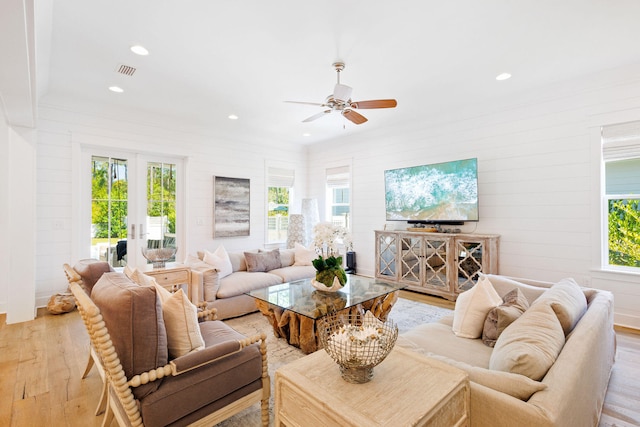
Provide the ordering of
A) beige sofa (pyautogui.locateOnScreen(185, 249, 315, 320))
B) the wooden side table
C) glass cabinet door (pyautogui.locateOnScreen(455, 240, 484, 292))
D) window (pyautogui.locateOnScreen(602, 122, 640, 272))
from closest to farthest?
1. the wooden side table
2. window (pyautogui.locateOnScreen(602, 122, 640, 272))
3. beige sofa (pyautogui.locateOnScreen(185, 249, 315, 320))
4. glass cabinet door (pyautogui.locateOnScreen(455, 240, 484, 292))

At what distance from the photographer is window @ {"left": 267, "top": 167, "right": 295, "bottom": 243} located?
20.5ft

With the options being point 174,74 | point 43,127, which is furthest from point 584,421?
point 43,127

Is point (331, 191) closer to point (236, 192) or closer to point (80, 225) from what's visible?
point (236, 192)

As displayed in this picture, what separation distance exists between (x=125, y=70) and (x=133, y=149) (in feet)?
5.03

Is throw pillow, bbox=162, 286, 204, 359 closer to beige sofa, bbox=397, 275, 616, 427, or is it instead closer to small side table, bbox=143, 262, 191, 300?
beige sofa, bbox=397, 275, 616, 427

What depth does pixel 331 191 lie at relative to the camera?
658 cm

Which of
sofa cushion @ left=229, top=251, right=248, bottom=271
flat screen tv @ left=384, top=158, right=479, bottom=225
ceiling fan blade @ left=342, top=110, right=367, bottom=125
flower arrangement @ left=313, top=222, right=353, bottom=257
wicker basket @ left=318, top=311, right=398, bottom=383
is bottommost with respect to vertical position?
sofa cushion @ left=229, top=251, right=248, bottom=271

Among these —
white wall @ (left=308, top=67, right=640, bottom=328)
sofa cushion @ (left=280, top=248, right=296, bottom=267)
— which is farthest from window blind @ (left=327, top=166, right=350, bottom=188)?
sofa cushion @ (left=280, top=248, right=296, bottom=267)

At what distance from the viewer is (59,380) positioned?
7.67ft

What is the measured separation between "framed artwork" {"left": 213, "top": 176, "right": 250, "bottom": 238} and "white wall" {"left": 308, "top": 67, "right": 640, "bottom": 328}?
3.18 m

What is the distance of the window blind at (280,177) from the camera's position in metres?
6.24

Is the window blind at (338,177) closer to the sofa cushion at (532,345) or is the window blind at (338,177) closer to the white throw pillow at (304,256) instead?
the white throw pillow at (304,256)

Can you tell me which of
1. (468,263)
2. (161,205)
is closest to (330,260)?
(468,263)

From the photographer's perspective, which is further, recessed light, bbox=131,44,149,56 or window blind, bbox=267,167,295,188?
window blind, bbox=267,167,295,188
